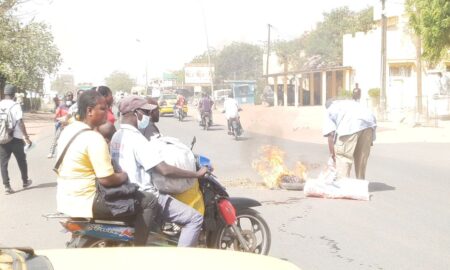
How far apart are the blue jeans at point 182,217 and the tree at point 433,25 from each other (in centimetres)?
2067

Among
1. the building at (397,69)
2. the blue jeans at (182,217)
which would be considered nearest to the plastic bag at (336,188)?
the blue jeans at (182,217)

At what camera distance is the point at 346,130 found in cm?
927

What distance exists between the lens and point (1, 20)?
102 feet

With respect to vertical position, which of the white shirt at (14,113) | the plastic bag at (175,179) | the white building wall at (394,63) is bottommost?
the plastic bag at (175,179)

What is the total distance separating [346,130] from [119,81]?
6244 inches

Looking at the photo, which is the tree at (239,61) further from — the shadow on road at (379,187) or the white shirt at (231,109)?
the shadow on road at (379,187)

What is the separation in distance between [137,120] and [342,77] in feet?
132

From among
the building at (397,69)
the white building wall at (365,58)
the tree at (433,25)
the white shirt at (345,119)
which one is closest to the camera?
the white shirt at (345,119)

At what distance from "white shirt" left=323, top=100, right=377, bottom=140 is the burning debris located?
1128 mm

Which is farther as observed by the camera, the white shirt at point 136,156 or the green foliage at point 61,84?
the green foliage at point 61,84

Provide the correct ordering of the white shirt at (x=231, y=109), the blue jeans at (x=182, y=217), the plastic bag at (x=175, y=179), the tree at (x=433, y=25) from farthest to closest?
the tree at (x=433, y=25) → the white shirt at (x=231, y=109) → the plastic bag at (x=175, y=179) → the blue jeans at (x=182, y=217)

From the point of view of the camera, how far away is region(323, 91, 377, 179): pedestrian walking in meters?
9.26

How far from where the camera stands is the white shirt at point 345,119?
9.25 meters

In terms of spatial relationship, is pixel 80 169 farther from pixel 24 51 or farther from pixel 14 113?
pixel 24 51
